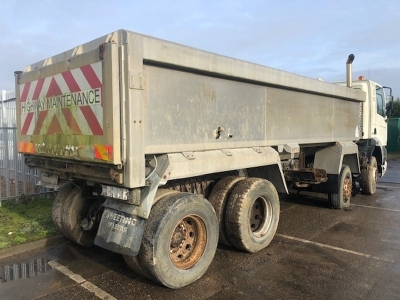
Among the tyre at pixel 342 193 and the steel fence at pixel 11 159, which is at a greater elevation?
the steel fence at pixel 11 159

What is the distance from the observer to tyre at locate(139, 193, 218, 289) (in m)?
3.29

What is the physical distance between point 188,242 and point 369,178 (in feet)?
22.2

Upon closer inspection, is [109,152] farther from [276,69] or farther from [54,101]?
[276,69]

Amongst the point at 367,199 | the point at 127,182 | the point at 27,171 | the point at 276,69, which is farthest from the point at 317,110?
the point at 27,171

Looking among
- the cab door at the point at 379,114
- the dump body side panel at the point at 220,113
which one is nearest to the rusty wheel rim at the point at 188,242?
the dump body side panel at the point at 220,113

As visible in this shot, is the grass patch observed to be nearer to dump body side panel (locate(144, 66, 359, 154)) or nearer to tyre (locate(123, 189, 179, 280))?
tyre (locate(123, 189, 179, 280))

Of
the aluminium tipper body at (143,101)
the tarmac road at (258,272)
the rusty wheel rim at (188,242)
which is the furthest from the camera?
the rusty wheel rim at (188,242)

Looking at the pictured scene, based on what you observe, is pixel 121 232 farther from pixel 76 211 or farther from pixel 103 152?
pixel 76 211

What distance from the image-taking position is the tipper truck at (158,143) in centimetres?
316

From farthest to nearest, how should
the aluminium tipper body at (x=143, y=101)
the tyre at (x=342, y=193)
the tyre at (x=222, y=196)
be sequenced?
the tyre at (x=342, y=193) → the tyre at (x=222, y=196) → the aluminium tipper body at (x=143, y=101)

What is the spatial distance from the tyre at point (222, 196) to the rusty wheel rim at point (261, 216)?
52 centimetres

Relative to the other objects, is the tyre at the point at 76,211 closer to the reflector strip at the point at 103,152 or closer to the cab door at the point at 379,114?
the reflector strip at the point at 103,152

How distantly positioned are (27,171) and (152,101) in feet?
16.4

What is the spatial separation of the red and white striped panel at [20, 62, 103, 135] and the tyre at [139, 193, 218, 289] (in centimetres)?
105
